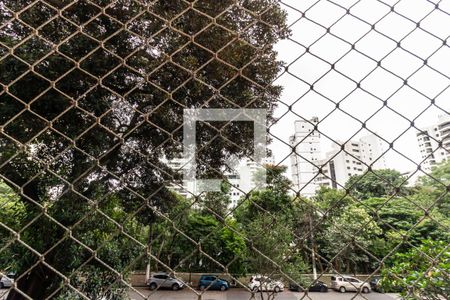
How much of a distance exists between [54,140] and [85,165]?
332mm

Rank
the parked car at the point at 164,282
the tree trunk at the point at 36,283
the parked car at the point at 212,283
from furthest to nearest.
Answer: the tree trunk at the point at 36,283 < the parked car at the point at 164,282 < the parked car at the point at 212,283

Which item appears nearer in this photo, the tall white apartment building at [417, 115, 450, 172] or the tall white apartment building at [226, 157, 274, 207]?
the tall white apartment building at [417, 115, 450, 172]

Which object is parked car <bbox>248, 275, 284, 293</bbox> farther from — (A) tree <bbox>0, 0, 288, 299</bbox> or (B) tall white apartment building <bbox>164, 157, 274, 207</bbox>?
(A) tree <bbox>0, 0, 288, 299</bbox>

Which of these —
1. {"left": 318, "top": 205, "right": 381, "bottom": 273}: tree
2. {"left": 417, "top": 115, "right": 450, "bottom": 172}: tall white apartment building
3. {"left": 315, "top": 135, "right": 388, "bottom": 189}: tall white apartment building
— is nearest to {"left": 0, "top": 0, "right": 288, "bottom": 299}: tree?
{"left": 315, "top": 135, "right": 388, "bottom": 189}: tall white apartment building

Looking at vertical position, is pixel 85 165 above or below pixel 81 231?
above

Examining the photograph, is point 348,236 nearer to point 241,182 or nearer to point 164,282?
point 164,282

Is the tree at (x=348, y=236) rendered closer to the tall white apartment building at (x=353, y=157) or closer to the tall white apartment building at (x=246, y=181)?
the tall white apartment building at (x=353, y=157)

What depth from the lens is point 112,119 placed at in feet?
9.84

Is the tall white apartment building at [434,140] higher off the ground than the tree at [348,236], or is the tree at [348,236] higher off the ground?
the tall white apartment building at [434,140]

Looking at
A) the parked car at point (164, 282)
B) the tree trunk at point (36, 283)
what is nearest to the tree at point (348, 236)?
the parked car at point (164, 282)

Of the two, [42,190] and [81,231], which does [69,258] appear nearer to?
[81,231]

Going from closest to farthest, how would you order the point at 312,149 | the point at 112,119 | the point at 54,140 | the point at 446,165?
1. the point at 312,149
2. the point at 54,140
3. the point at 112,119
4. the point at 446,165

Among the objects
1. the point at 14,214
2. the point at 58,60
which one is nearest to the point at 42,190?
the point at 14,214

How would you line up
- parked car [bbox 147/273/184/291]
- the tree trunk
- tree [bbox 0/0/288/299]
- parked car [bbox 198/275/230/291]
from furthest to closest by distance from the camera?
the tree trunk < tree [bbox 0/0/288/299] < parked car [bbox 147/273/184/291] < parked car [bbox 198/275/230/291]
